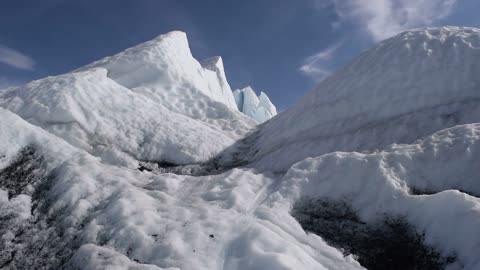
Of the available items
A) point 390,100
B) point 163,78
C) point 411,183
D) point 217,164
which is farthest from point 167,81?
point 411,183

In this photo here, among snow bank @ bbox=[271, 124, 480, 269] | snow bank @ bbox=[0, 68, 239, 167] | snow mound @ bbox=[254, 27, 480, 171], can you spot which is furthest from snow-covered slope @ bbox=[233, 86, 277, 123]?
snow bank @ bbox=[271, 124, 480, 269]

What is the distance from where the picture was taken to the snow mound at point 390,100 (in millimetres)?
9125

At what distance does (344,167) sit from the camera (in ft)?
25.2

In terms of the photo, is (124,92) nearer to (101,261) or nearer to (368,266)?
(101,261)

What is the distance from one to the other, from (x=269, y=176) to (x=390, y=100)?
384cm

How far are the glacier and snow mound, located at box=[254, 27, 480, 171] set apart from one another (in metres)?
0.04

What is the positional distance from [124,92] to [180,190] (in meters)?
6.81

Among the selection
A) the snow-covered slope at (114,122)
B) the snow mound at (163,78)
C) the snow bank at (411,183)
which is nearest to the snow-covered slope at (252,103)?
the snow mound at (163,78)

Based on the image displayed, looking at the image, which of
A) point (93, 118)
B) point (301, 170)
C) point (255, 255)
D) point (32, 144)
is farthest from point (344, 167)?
point (93, 118)

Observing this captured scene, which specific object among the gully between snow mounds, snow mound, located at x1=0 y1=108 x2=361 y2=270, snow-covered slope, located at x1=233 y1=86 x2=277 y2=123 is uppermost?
snow-covered slope, located at x1=233 y1=86 x2=277 y2=123

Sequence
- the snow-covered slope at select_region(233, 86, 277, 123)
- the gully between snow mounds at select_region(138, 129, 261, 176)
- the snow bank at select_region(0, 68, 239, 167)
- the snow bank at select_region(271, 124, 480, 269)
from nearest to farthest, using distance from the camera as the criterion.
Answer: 1. the snow bank at select_region(271, 124, 480, 269)
2. the gully between snow mounds at select_region(138, 129, 261, 176)
3. the snow bank at select_region(0, 68, 239, 167)
4. the snow-covered slope at select_region(233, 86, 277, 123)

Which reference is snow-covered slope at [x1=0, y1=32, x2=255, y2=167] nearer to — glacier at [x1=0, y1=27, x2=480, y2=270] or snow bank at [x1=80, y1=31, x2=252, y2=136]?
glacier at [x1=0, y1=27, x2=480, y2=270]

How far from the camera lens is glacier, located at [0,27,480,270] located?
5.52 meters

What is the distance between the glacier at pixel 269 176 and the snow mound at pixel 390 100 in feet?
0.14
